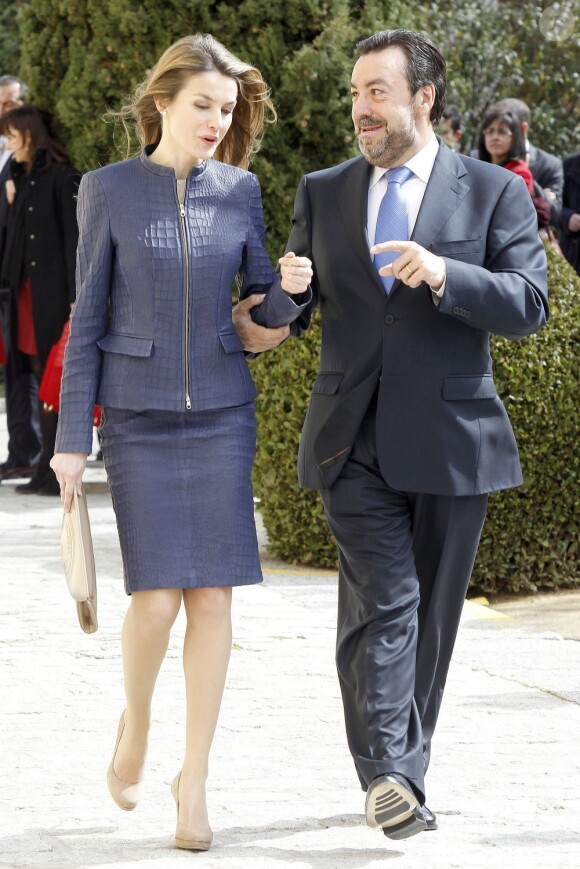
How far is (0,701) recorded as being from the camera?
16.7 ft

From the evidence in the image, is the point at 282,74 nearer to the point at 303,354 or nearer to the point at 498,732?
the point at 303,354

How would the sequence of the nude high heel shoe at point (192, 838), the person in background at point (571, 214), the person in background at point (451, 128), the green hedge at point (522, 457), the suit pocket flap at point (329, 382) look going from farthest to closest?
the person in background at point (571, 214) → the person in background at point (451, 128) → the green hedge at point (522, 457) → the suit pocket flap at point (329, 382) → the nude high heel shoe at point (192, 838)

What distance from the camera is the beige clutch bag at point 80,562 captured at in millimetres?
3771

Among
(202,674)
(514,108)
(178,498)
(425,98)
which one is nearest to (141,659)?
(202,674)

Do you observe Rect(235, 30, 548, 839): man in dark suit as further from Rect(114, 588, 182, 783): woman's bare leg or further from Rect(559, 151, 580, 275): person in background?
Rect(559, 151, 580, 275): person in background

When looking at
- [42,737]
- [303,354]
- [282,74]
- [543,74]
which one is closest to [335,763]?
[42,737]

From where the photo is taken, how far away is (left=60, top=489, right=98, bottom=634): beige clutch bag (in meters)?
3.77

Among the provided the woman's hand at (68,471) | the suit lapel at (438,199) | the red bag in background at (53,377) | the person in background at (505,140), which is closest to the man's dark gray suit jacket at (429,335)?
the suit lapel at (438,199)

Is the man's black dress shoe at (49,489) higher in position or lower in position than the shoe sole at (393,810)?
lower

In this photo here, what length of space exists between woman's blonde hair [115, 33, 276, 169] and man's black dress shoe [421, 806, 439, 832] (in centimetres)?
178

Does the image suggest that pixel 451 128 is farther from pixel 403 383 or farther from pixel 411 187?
pixel 403 383

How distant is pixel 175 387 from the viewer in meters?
3.79

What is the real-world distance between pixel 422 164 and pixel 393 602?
1.09m

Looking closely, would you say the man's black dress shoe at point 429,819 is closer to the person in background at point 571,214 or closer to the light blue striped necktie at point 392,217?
the light blue striped necktie at point 392,217
